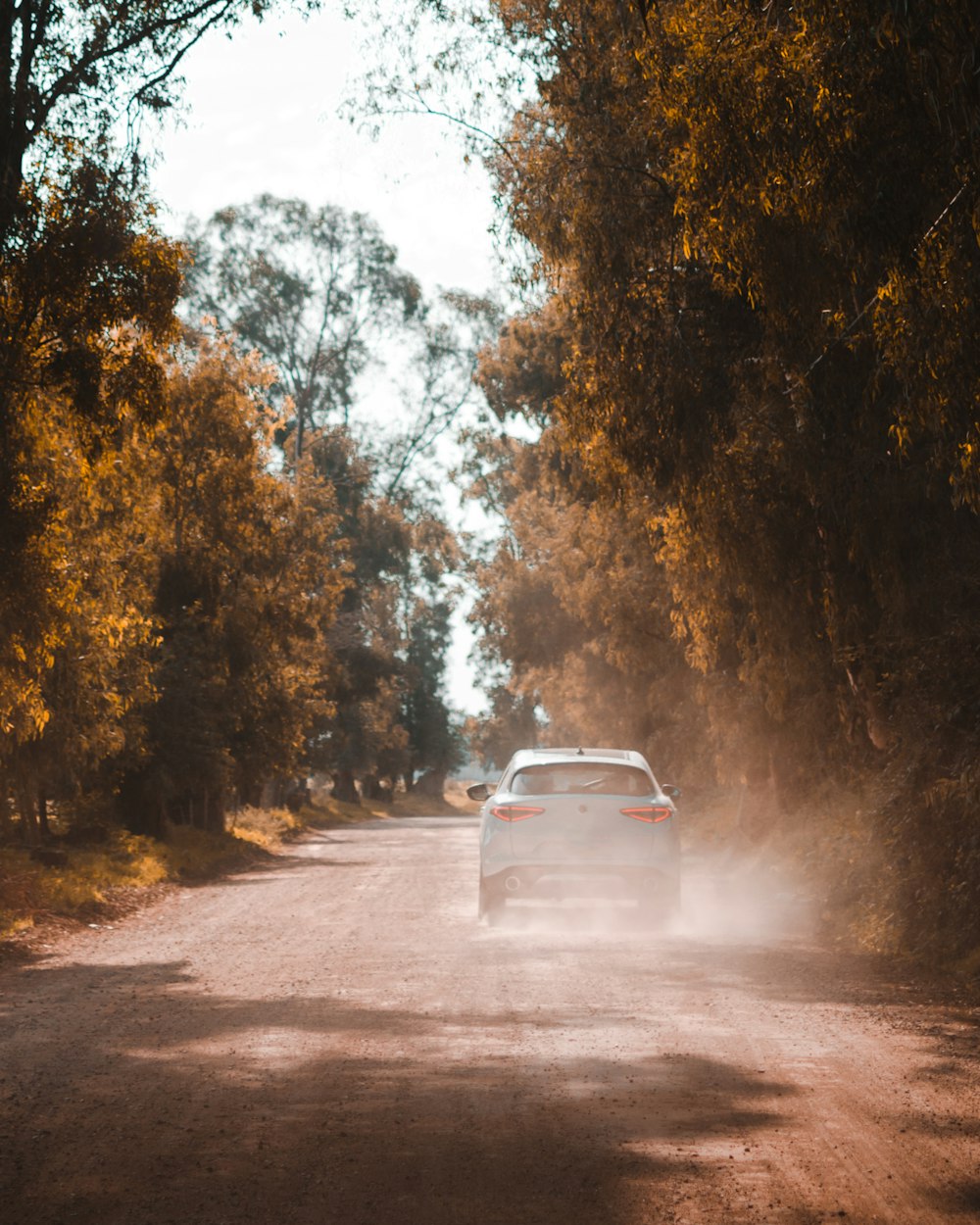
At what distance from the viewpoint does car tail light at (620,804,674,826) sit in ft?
47.0

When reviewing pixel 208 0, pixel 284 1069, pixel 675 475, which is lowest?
pixel 284 1069

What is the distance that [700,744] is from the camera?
28797 millimetres

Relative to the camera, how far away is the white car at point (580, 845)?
14250mm

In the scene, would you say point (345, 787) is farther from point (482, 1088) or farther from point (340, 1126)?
point (340, 1126)

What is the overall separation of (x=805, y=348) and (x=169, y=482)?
19.2m

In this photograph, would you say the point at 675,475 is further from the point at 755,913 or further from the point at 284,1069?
the point at 284,1069

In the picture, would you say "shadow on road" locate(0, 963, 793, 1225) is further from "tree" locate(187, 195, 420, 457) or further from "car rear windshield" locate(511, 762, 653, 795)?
"tree" locate(187, 195, 420, 457)

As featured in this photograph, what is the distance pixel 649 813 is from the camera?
14352 mm

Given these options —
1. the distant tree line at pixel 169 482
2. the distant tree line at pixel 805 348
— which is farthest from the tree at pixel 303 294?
the distant tree line at pixel 805 348

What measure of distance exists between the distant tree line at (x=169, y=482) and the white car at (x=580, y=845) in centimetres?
456

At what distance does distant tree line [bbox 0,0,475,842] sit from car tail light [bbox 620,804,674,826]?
5599mm

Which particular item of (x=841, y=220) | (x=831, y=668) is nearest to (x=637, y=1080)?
(x=841, y=220)

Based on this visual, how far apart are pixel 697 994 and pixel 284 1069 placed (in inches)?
143

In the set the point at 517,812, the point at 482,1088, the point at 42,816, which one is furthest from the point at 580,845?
the point at 42,816
